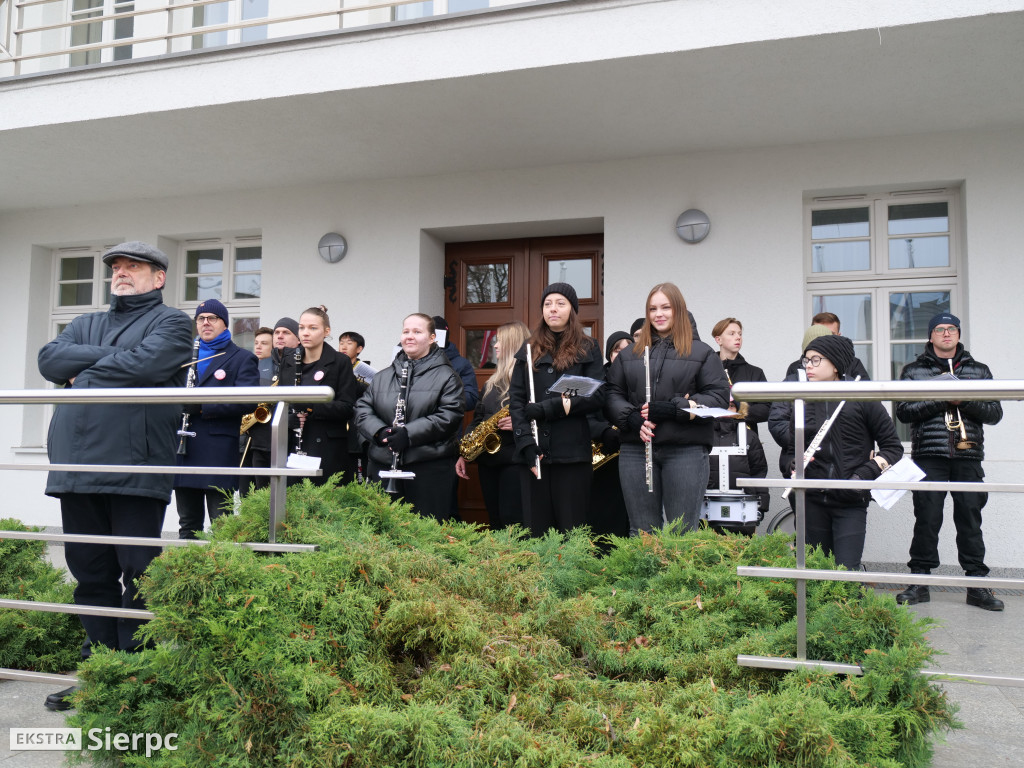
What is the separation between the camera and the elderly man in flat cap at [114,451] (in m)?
3.18

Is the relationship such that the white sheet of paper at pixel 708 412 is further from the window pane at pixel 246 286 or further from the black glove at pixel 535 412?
the window pane at pixel 246 286

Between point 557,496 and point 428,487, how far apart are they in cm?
74

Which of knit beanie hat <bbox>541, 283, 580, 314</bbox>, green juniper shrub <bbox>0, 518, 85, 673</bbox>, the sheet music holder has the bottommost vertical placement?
green juniper shrub <bbox>0, 518, 85, 673</bbox>

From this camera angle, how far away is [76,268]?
9070 mm

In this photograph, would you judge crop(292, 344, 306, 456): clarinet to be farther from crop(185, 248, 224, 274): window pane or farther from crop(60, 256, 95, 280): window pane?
crop(60, 256, 95, 280): window pane

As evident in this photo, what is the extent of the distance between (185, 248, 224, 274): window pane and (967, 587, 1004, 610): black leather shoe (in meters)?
7.28

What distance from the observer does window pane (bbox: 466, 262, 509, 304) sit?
25.8 feet

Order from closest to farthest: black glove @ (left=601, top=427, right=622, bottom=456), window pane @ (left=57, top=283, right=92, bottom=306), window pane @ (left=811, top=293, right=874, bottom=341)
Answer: black glove @ (left=601, top=427, right=622, bottom=456) < window pane @ (left=811, top=293, right=874, bottom=341) < window pane @ (left=57, top=283, right=92, bottom=306)

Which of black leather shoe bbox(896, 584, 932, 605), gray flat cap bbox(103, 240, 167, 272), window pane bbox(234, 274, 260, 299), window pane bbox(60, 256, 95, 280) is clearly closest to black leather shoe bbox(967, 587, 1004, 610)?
black leather shoe bbox(896, 584, 932, 605)

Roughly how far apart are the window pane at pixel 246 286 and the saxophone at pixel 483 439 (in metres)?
3.57

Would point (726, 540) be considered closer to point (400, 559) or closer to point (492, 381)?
point (400, 559)

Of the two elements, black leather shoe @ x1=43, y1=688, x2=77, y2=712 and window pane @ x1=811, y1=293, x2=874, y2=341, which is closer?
black leather shoe @ x1=43, y1=688, x2=77, y2=712

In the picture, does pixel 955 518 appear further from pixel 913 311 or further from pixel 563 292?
pixel 563 292

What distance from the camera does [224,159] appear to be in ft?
23.9
